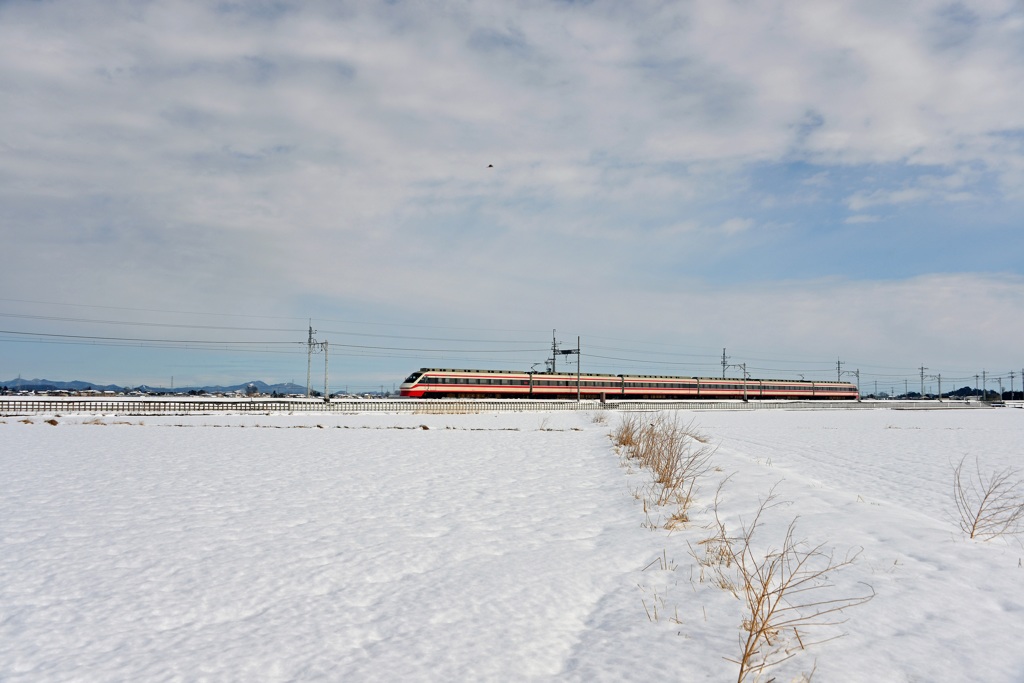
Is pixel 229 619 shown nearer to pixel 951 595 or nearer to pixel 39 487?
pixel 951 595

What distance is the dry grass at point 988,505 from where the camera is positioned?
6395 millimetres

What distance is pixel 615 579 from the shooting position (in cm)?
534

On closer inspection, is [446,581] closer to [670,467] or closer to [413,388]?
[670,467]

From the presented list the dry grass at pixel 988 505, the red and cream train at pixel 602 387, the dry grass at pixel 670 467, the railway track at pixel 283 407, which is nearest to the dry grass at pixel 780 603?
the dry grass at pixel 670 467

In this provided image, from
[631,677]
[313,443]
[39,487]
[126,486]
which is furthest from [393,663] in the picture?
[313,443]

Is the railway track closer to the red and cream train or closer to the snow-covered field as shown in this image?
the red and cream train

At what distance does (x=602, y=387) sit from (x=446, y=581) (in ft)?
180

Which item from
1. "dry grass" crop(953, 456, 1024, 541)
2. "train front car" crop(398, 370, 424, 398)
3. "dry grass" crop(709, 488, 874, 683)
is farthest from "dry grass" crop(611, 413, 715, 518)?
"train front car" crop(398, 370, 424, 398)

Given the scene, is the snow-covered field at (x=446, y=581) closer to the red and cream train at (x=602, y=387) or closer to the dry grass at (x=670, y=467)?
the dry grass at (x=670, y=467)

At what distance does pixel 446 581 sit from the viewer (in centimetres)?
532

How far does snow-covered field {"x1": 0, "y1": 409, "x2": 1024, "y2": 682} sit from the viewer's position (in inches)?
148

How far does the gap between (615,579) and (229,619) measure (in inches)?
127

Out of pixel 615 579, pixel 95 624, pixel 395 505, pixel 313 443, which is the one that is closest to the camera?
pixel 95 624

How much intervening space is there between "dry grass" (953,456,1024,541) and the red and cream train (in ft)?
131
